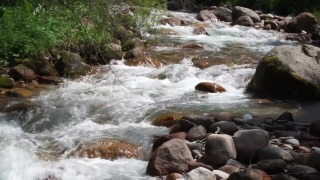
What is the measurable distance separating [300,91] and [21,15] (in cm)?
543

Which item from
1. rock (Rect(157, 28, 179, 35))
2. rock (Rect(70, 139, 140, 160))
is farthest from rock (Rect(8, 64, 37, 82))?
rock (Rect(157, 28, 179, 35))

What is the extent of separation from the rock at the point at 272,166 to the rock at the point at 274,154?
0.50 ft

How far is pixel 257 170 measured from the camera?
17.1ft

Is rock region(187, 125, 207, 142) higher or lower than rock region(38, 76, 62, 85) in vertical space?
higher

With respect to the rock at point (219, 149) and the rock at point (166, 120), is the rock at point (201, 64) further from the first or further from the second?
the rock at point (219, 149)

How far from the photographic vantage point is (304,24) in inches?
651

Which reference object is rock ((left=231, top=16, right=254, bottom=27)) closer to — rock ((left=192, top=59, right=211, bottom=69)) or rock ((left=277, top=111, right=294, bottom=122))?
rock ((left=192, top=59, right=211, bottom=69))

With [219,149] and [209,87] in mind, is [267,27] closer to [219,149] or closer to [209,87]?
[209,87]

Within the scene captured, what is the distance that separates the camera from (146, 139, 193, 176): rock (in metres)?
5.56

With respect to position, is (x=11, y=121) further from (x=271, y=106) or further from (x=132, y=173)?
(x=271, y=106)

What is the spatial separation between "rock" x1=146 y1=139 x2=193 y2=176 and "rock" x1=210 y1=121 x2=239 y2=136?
85cm

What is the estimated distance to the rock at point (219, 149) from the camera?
569 cm

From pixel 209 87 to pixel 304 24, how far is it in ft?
28.3

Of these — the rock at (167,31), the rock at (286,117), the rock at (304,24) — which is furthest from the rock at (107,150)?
the rock at (304,24)
